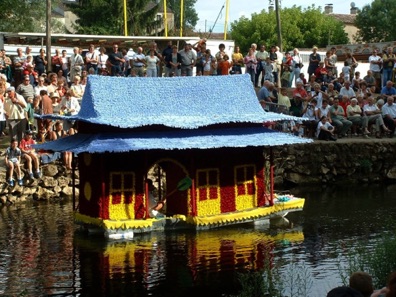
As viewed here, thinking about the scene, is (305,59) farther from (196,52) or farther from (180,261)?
(180,261)

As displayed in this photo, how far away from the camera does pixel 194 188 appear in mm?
24547

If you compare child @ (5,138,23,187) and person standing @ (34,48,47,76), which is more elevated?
person standing @ (34,48,47,76)

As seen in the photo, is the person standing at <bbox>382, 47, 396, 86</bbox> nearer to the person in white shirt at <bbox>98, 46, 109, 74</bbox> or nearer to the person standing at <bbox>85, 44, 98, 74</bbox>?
the person in white shirt at <bbox>98, 46, 109, 74</bbox>

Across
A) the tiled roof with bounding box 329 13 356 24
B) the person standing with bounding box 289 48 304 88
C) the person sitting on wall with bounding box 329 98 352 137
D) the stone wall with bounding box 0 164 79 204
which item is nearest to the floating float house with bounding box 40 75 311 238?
the stone wall with bounding box 0 164 79 204

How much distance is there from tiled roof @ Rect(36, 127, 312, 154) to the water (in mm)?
2321

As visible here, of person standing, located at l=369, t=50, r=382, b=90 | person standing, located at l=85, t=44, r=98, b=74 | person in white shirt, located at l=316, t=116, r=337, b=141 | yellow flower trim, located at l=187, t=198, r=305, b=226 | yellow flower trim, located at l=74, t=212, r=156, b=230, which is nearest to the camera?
yellow flower trim, located at l=74, t=212, r=156, b=230

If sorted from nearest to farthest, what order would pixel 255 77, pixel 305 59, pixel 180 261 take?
pixel 180 261
pixel 255 77
pixel 305 59

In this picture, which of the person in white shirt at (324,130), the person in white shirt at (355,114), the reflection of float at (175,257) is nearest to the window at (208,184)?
the reflection of float at (175,257)

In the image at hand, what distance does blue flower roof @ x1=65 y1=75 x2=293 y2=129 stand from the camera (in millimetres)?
23906

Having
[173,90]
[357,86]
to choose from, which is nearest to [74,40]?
[357,86]

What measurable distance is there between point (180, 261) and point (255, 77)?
1769cm

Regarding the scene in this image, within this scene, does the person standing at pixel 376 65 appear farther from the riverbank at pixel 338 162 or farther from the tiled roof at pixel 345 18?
the tiled roof at pixel 345 18

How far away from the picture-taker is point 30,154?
29.6 meters

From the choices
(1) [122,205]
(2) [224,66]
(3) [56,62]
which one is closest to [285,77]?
(2) [224,66]
